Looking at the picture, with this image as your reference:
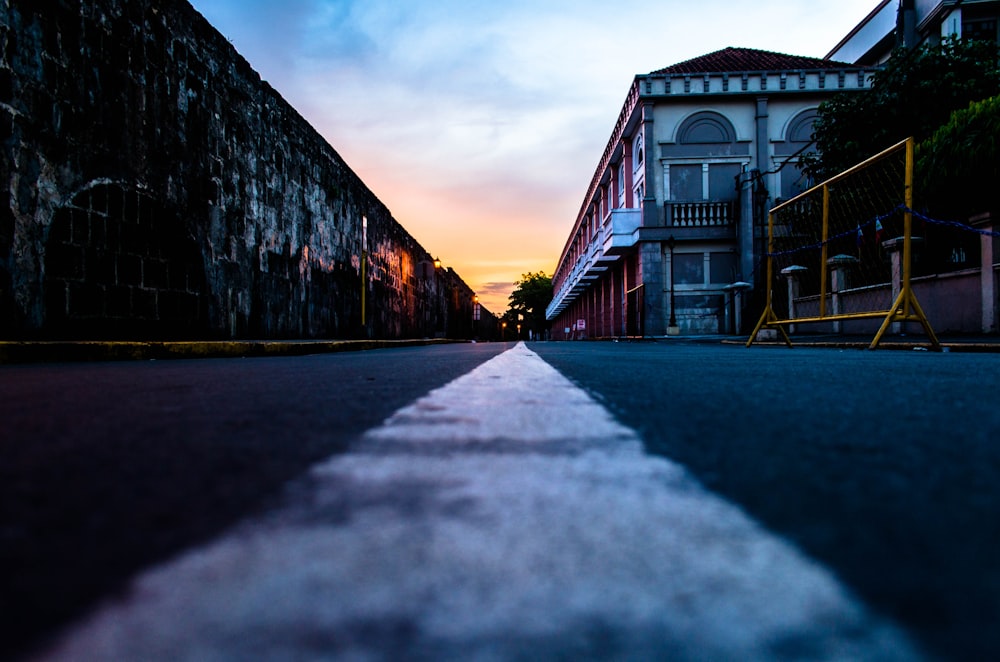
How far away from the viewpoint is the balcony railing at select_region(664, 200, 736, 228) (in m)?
18.3

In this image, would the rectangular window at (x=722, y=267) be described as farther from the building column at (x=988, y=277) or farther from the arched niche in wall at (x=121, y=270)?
the arched niche in wall at (x=121, y=270)

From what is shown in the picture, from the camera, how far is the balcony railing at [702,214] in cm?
1834

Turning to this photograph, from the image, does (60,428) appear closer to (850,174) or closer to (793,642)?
(793,642)

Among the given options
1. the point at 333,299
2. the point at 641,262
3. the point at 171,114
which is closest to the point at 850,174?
the point at 171,114

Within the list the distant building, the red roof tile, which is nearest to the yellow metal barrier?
the red roof tile

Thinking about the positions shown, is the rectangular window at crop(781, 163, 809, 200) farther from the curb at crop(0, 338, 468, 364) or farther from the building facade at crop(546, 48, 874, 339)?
the curb at crop(0, 338, 468, 364)

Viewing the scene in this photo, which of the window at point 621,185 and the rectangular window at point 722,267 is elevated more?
the window at point 621,185

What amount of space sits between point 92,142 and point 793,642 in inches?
227

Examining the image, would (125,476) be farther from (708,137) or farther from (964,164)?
(708,137)

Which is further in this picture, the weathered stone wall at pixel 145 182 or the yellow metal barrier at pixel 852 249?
the yellow metal barrier at pixel 852 249

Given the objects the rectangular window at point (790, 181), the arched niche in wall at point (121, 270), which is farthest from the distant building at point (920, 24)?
the arched niche in wall at point (121, 270)

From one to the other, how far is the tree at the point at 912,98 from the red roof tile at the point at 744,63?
5407 millimetres

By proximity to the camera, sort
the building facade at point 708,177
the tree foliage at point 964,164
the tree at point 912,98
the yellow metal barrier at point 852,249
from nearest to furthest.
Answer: the yellow metal barrier at point 852,249 < the tree foliage at point 964,164 < the tree at point 912,98 < the building facade at point 708,177

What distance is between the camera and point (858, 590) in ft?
1.16
